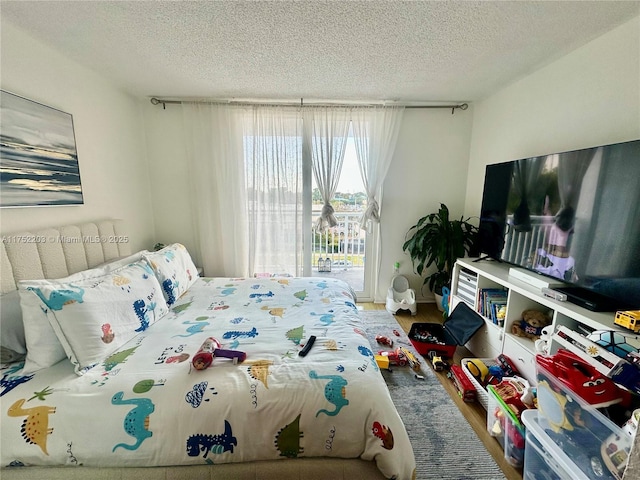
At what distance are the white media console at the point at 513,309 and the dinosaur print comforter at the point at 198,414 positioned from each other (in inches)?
43.3

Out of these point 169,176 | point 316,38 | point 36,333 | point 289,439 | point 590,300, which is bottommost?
point 289,439

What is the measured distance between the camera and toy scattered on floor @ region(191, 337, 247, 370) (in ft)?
3.81

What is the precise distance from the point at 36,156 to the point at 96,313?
1179 millimetres

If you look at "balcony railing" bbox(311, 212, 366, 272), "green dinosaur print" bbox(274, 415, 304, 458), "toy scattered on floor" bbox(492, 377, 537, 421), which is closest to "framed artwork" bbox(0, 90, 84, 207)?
"green dinosaur print" bbox(274, 415, 304, 458)

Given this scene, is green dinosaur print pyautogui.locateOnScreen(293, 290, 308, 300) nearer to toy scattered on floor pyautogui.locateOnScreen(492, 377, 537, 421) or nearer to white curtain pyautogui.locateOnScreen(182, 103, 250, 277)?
white curtain pyautogui.locateOnScreen(182, 103, 250, 277)

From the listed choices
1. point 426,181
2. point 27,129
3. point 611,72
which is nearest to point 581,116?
point 611,72

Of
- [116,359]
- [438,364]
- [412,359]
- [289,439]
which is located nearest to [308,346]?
[289,439]

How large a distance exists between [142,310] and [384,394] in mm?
1398

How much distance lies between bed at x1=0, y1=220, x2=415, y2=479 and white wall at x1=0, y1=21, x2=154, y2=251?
636 mm

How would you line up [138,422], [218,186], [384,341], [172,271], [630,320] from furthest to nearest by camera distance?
[218,186] < [384,341] < [172,271] < [630,320] < [138,422]

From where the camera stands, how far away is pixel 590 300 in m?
1.35

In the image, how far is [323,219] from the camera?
2941 mm

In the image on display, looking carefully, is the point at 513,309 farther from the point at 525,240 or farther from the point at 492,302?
the point at 525,240

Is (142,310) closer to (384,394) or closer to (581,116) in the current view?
(384,394)
